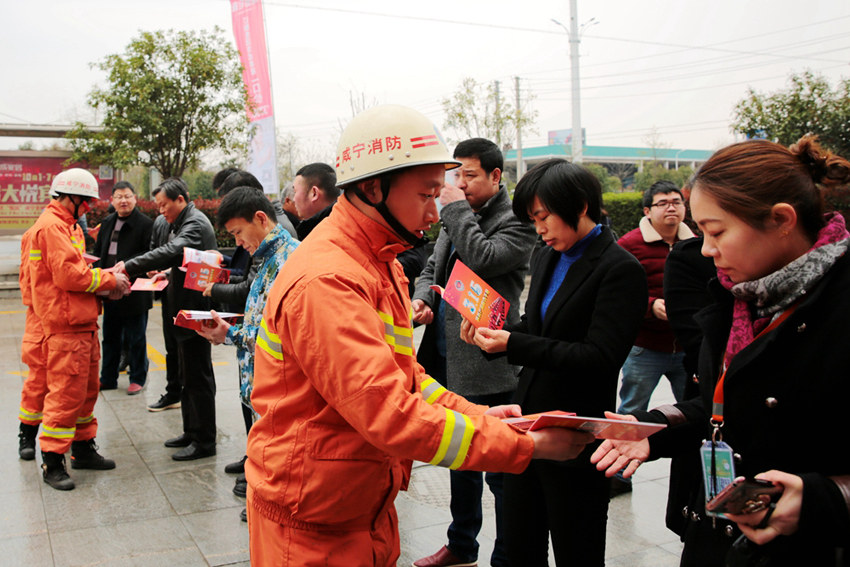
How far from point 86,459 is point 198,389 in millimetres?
923

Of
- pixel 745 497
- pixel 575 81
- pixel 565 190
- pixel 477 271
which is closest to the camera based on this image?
pixel 745 497

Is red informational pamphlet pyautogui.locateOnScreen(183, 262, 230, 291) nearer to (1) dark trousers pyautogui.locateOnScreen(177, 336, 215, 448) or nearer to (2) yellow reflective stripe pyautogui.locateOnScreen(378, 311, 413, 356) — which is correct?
(1) dark trousers pyautogui.locateOnScreen(177, 336, 215, 448)

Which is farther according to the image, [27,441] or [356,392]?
[27,441]

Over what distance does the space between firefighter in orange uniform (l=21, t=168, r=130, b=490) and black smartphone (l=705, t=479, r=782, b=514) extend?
451 cm

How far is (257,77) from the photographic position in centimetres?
1602

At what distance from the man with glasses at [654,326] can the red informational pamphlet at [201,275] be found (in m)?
2.82

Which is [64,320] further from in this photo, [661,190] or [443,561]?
[661,190]

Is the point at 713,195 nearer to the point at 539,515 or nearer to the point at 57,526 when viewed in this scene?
the point at 539,515

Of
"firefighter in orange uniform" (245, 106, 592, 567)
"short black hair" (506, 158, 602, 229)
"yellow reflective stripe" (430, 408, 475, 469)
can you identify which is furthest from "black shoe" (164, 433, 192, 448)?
"yellow reflective stripe" (430, 408, 475, 469)

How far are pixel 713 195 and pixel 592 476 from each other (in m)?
1.27

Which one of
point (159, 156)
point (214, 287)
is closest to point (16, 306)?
point (159, 156)

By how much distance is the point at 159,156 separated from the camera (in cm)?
1559

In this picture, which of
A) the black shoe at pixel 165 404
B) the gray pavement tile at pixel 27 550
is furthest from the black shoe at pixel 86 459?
the black shoe at pixel 165 404

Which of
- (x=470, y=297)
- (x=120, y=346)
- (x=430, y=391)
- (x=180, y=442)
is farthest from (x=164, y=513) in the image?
(x=120, y=346)
